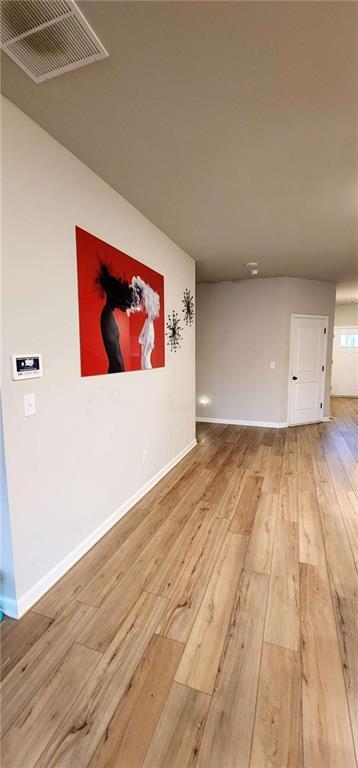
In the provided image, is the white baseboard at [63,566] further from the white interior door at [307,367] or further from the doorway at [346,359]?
the doorway at [346,359]

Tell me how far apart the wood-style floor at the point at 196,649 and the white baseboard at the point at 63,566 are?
5cm

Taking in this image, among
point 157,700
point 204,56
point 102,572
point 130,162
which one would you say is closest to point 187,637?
point 157,700

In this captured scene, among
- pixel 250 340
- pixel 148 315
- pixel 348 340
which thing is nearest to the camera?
pixel 148 315

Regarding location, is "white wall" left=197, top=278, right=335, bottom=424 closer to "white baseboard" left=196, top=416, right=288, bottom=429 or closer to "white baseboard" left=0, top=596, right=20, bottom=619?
"white baseboard" left=196, top=416, right=288, bottom=429

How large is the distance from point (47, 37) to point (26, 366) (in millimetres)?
1338

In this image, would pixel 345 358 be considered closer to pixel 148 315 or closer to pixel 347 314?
pixel 347 314

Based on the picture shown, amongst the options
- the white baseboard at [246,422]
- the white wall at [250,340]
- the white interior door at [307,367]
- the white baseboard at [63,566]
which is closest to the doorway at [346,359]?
the white wall at [250,340]

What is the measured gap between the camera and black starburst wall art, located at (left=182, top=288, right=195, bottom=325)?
151 inches

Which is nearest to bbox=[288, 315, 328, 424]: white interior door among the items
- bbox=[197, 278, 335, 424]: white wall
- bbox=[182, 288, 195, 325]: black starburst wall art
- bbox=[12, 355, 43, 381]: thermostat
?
bbox=[197, 278, 335, 424]: white wall

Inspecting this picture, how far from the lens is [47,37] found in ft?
3.90

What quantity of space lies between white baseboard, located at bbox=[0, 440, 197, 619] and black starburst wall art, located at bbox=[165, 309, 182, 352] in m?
1.50

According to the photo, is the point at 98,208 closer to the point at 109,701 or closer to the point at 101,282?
the point at 101,282

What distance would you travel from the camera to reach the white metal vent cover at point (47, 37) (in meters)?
1.09

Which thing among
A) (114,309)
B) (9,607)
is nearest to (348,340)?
(114,309)
